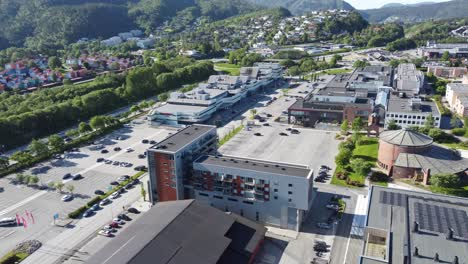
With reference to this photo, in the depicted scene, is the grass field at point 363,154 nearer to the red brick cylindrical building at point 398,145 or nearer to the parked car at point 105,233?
the red brick cylindrical building at point 398,145

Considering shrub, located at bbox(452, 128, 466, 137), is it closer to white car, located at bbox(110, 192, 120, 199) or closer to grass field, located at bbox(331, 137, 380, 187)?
grass field, located at bbox(331, 137, 380, 187)

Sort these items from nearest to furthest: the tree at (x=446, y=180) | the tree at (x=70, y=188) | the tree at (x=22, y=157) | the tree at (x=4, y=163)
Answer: the tree at (x=446, y=180) → the tree at (x=70, y=188) → the tree at (x=4, y=163) → the tree at (x=22, y=157)

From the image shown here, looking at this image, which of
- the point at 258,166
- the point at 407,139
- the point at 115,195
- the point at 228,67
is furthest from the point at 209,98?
the point at 228,67

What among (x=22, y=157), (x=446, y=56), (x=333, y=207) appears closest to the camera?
(x=333, y=207)

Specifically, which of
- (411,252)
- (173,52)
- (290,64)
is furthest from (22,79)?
(411,252)

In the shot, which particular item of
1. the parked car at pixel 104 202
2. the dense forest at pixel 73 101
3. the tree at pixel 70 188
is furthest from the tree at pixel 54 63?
the parked car at pixel 104 202

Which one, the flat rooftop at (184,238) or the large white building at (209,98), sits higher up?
the large white building at (209,98)

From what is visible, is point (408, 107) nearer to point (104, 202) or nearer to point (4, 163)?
point (104, 202)
